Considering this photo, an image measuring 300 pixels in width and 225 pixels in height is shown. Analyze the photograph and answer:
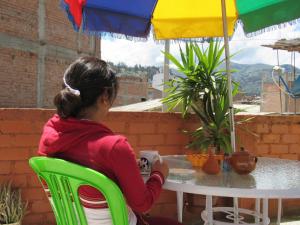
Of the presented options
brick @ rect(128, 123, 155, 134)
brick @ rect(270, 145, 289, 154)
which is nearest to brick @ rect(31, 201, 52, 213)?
brick @ rect(128, 123, 155, 134)

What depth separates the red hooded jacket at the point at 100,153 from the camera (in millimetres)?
1565

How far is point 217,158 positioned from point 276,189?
2.07ft

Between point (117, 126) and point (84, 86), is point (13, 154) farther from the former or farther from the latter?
point (84, 86)

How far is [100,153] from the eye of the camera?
1583 mm

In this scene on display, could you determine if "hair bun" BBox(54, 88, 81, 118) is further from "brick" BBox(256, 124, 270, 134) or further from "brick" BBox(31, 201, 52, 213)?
"brick" BBox(256, 124, 270, 134)

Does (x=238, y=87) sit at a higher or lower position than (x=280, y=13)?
lower

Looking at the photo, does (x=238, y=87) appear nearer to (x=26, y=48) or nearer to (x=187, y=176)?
(x=187, y=176)

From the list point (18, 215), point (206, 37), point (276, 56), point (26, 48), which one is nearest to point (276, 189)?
point (206, 37)

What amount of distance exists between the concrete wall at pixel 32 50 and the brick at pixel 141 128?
10.7m

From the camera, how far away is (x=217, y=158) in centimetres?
258

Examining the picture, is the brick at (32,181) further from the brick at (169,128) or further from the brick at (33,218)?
the brick at (169,128)

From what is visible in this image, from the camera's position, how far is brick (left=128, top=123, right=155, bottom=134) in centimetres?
402

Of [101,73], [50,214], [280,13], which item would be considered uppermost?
[280,13]

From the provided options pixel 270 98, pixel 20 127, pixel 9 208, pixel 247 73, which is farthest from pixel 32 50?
pixel 270 98
